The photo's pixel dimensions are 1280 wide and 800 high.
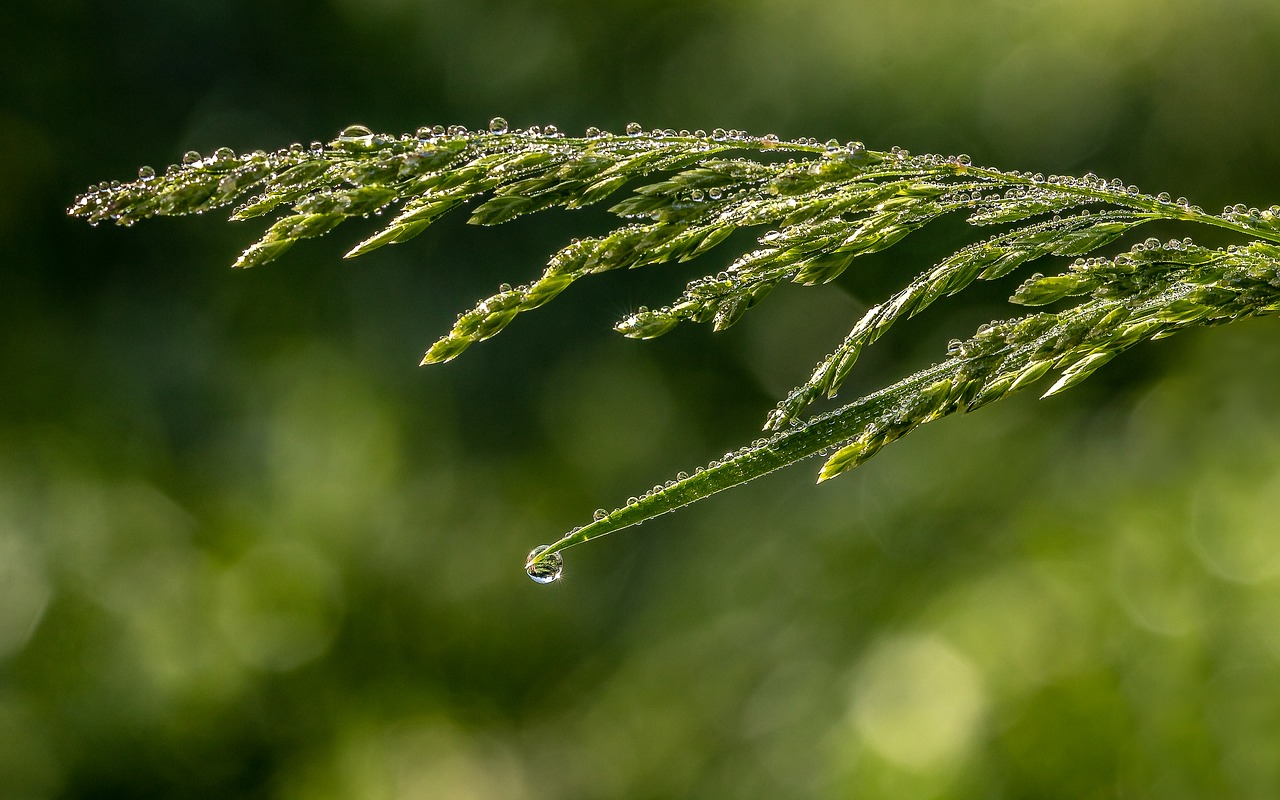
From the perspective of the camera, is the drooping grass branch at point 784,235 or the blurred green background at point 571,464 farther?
the blurred green background at point 571,464

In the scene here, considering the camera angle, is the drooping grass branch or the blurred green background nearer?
the drooping grass branch

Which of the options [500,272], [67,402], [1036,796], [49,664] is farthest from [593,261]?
[67,402]

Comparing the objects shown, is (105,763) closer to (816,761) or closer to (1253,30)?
(816,761)

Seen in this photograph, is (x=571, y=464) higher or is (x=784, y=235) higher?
(x=571, y=464)

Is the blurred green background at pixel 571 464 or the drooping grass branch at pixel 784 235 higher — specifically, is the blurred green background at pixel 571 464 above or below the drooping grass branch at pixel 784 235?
above

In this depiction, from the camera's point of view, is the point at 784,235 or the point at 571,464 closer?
the point at 784,235

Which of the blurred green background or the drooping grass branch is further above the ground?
the blurred green background
